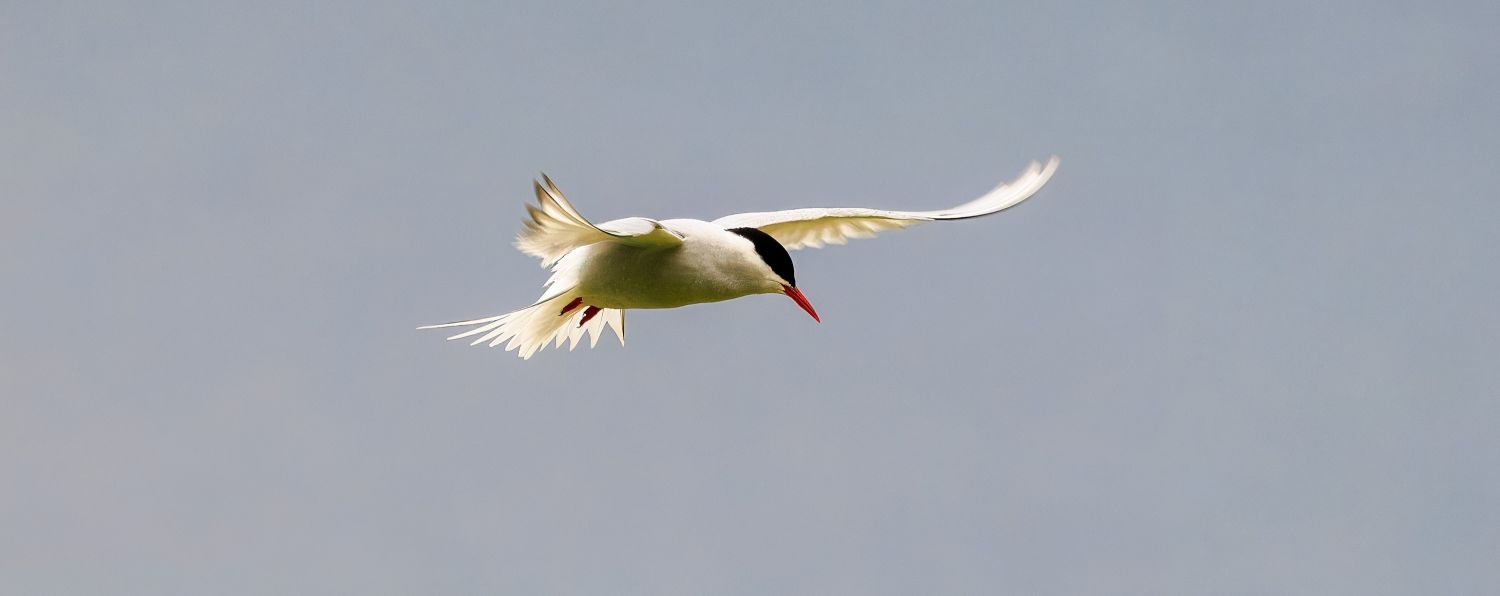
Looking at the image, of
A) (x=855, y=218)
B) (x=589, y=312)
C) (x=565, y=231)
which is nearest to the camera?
(x=565, y=231)

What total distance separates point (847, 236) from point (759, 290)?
177 cm

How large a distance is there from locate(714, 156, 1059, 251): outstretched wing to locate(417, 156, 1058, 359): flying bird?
2 cm

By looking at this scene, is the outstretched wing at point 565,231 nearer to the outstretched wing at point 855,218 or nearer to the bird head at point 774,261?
the bird head at point 774,261

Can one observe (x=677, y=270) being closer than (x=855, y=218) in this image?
Yes

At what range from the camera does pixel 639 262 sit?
271 inches

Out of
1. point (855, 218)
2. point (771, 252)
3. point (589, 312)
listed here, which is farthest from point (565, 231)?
point (855, 218)

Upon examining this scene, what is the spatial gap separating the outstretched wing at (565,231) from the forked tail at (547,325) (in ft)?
3.57

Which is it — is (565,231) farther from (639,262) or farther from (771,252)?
(771,252)

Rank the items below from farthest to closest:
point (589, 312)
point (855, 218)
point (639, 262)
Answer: point (855, 218) < point (589, 312) < point (639, 262)

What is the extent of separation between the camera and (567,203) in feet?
19.9

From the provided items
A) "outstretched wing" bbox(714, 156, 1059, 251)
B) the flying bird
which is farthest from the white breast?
"outstretched wing" bbox(714, 156, 1059, 251)

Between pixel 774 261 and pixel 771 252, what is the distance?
5 cm

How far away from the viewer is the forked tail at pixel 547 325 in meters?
8.02

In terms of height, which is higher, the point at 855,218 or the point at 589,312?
the point at 855,218
